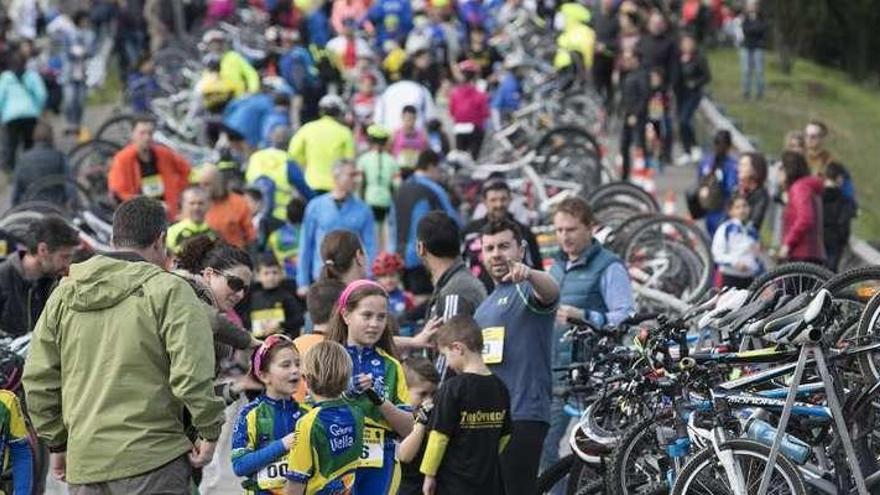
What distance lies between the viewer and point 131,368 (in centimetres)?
902

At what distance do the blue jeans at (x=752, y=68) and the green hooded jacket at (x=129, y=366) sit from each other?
24.7 metres

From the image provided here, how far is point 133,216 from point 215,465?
5.11 metres

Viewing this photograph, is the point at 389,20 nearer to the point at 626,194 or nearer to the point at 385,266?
the point at 626,194

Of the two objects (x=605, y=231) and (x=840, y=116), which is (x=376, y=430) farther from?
(x=840, y=116)

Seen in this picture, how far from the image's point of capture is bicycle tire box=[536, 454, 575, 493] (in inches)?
450

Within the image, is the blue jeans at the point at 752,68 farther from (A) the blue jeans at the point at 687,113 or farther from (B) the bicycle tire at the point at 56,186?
(B) the bicycle tire at the point at 56,186

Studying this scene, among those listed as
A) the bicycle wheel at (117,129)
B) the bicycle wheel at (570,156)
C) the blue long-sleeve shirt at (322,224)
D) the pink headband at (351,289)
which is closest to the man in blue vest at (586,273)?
the pink headband at (351,289)

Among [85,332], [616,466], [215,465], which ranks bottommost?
[215,465]

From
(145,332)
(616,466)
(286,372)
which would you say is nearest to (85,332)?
(145,332)

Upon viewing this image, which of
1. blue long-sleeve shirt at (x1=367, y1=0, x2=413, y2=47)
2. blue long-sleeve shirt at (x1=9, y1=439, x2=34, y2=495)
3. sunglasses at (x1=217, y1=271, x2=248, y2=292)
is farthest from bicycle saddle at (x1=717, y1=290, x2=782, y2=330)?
blue long-sleeve shirt at (x1=367, y1=0, x2=413, y2=47)

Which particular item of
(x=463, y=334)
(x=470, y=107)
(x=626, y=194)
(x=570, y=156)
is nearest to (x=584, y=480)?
(x=463, y=334)

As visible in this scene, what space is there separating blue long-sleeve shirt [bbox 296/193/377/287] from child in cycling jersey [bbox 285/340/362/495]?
6.81 meters

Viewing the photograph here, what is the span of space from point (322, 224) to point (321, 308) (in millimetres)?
5558

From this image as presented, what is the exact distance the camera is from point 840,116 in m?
34.2
